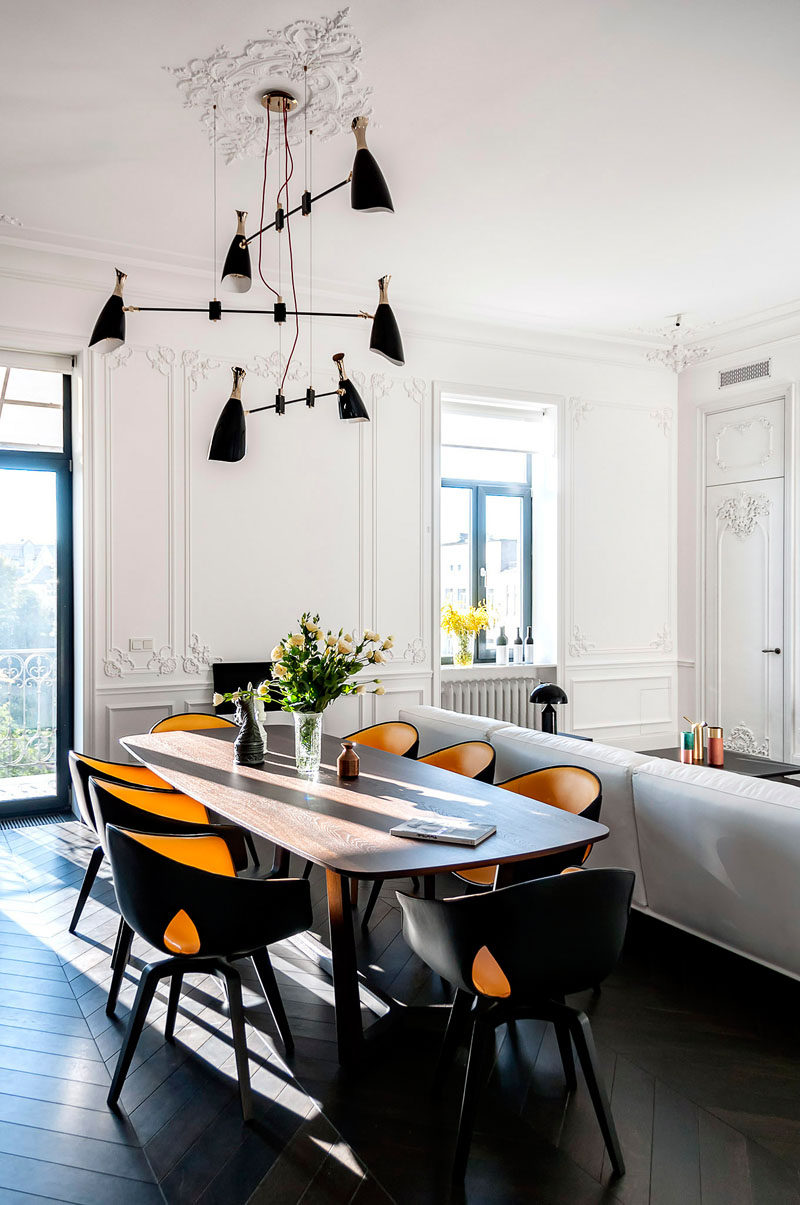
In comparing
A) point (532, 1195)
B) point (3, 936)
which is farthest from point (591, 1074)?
point (3, 936)

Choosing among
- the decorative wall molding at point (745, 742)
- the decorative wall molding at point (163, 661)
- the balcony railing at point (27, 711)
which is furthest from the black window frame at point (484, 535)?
the balcony railing at point (27, 711)

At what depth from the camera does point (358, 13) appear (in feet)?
9.44

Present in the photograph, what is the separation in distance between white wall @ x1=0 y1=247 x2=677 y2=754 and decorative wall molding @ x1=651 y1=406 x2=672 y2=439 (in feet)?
0.06

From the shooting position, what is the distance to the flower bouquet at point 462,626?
639 cm

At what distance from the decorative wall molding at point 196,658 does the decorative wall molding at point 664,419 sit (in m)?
4.22

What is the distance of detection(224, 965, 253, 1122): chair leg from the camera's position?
2.16 meters

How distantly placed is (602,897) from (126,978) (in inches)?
74.5

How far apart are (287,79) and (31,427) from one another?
9.12 feet

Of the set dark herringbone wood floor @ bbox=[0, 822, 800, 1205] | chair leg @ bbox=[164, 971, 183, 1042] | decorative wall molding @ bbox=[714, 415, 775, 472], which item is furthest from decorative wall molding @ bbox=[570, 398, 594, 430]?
chair leg @ bbox=[164, 971, 183, 1042]

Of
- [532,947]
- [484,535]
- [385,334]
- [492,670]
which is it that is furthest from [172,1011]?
[484,535]

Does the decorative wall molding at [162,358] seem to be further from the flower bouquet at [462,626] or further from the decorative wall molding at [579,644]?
the decorative wall molding at [579,644]

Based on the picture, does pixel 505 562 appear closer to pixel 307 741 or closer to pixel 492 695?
pixel 492 695

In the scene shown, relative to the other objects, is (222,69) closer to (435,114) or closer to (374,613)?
(435,114)

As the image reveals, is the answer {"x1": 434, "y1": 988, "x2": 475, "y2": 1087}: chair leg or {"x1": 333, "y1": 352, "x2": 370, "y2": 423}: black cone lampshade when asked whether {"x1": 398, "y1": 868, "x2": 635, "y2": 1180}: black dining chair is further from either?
{"x1": 333, "y1": 352, "x2": 370, "y2": 423}: black cone lampshade
